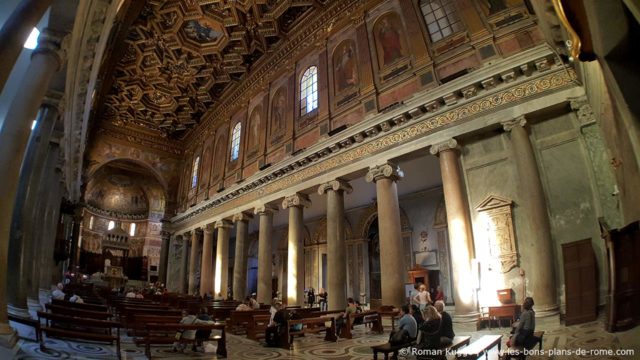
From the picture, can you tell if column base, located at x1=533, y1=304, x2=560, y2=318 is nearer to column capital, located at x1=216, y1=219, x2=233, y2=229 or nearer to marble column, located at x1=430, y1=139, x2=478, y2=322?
marble column, located at x1=430, y1=139, x2=478, y2=322

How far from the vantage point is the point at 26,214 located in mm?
5793

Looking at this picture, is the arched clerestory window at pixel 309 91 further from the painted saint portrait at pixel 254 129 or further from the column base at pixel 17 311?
the column base at pixel 17 311

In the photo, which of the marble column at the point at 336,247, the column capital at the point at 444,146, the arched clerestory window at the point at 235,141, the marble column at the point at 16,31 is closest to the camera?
the marble column at the point at 16,31

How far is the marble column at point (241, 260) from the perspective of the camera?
15617mm

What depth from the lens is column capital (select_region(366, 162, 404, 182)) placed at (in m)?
9.98

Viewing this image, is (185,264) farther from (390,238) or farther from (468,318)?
(468,318)

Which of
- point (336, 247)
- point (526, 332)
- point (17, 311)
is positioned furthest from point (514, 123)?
point (17, 311)

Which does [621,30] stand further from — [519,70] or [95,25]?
[95,25]

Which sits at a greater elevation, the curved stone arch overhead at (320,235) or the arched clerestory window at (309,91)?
the arched clerestory window at (309,91)

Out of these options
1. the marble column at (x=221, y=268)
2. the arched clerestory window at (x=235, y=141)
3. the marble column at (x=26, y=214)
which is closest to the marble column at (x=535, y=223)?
the marble column at (x=26, y=214)

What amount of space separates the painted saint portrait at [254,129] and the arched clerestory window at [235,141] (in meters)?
1.19

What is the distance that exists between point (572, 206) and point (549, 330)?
2.68 metres

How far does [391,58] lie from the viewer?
11.2m

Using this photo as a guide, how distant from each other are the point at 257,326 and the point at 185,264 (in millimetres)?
16620
